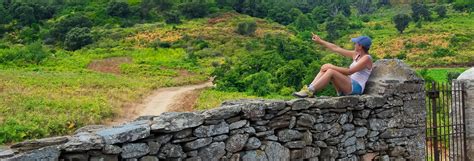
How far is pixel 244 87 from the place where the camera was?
2405cm

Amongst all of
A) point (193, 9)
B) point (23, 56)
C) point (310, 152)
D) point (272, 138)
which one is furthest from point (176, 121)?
point (193, 9)

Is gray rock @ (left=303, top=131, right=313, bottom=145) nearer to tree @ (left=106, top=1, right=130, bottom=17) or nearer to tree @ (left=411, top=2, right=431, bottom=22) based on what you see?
tree @ (left=106, top=1, right=130, bottom=17)

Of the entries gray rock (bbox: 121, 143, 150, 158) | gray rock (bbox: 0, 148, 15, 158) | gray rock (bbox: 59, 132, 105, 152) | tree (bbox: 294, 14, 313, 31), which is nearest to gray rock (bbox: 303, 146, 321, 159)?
gray rock (bbox: 121, 143, 150, 158)

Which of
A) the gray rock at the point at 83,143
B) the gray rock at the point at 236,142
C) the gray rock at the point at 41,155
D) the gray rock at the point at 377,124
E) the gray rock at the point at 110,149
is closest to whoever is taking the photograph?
the gray rock at the point at 41,155

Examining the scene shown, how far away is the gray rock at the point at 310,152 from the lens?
6.29m

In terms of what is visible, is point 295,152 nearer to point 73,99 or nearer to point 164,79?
point 73,99

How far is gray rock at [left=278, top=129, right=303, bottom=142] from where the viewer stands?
20.0 ft

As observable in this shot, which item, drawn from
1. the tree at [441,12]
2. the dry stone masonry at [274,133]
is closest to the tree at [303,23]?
the tree at [441,12]

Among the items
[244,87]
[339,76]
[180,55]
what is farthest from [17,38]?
[339,76]

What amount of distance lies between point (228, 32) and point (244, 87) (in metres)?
30.5

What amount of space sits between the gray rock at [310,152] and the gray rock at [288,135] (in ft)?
0.64

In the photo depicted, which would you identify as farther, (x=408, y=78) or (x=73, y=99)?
(x=73, y=99)

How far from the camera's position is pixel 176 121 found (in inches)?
206

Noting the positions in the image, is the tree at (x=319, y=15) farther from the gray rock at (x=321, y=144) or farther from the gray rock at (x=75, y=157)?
the gray rock at (x=75, y=157)
